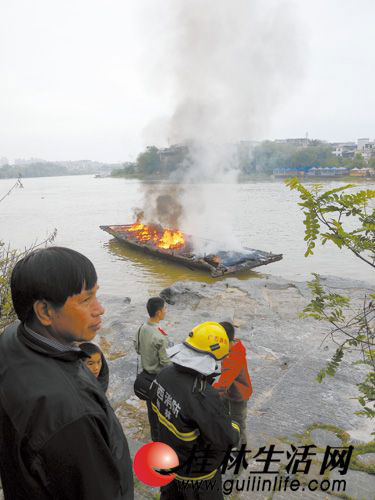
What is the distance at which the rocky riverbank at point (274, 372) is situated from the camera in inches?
170

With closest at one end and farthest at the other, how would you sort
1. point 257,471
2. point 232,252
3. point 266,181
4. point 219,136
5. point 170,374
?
1. point 170,374
2. point 257,471
3. point 232,252
4. point 219,136
5. point 266,181

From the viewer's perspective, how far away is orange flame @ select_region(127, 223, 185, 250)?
19.0 metres

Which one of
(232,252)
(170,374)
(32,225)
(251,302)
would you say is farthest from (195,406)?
(32,225)

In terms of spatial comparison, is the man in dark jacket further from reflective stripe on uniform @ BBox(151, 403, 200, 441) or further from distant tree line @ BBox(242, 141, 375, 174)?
distant tree line @ BBox(242, 141, 375, 174)

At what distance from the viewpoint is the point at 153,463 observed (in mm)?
2139

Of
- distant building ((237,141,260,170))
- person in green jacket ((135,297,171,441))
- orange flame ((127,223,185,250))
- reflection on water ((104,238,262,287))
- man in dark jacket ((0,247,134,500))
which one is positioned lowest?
reflection on water ((104,238,262,287))

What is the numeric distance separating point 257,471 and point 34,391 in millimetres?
3409

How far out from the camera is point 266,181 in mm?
82938

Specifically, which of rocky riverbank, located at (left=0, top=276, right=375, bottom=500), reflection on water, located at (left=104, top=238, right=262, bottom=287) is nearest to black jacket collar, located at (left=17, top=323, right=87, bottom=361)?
rocky riverbank, located at (left=0, top=276, right=375, bottom=500)

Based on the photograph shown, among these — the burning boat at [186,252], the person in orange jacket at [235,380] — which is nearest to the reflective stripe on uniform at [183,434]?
the person in orange jacket at [235,380]

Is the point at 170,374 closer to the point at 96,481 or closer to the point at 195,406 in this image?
the point at 195,406

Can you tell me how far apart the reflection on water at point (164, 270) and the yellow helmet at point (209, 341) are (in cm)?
1235

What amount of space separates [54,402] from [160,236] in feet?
63.9

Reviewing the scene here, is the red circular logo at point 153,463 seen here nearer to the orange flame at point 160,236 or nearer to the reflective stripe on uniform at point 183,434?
the reflective stripe on uniform at point 183,434
